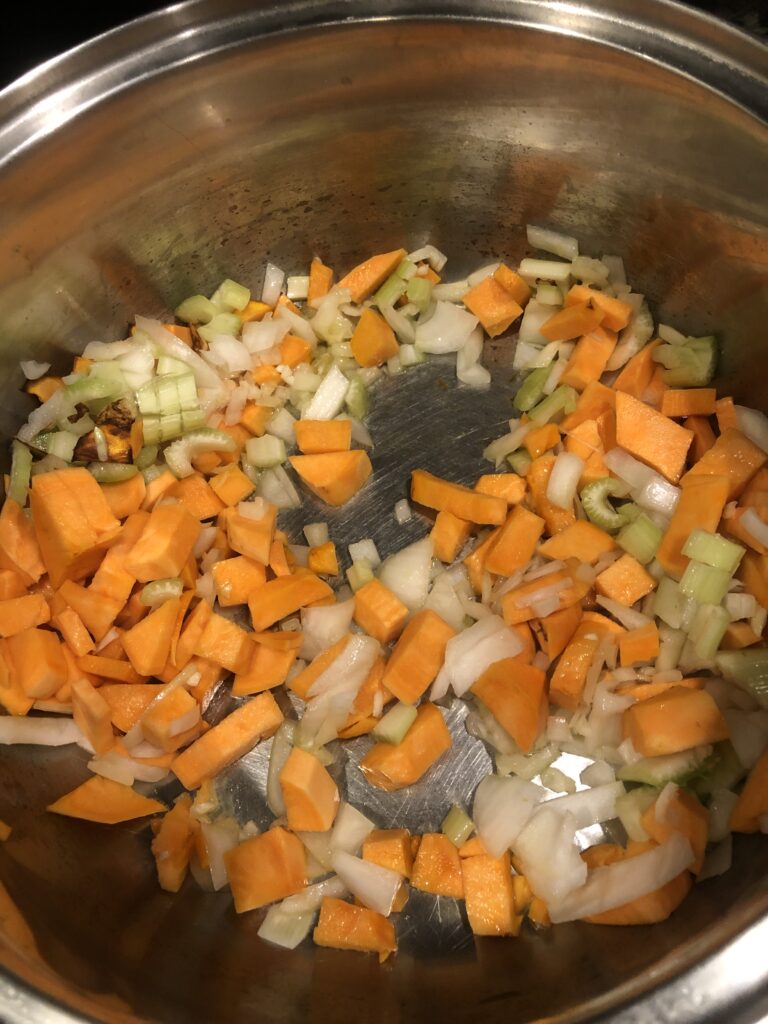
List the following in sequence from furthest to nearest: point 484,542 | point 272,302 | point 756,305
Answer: point 272,302, point 484,542, point 756,305

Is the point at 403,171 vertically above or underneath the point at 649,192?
above

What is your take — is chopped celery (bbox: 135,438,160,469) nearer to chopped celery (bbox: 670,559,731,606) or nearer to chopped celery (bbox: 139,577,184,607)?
chopped celery (bbox: 139,577,184,607)

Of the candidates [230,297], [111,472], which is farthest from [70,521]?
[230,297]

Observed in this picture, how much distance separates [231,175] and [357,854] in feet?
5.25

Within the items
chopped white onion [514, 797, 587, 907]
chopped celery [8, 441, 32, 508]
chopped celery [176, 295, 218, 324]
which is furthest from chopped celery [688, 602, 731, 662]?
chopped celery [8, 441, 32, 508]

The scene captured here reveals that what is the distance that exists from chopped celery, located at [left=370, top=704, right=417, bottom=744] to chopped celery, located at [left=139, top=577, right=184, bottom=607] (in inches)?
21.1

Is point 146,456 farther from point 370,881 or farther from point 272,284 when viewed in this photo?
point 370,881

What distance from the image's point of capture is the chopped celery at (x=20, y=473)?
186cm

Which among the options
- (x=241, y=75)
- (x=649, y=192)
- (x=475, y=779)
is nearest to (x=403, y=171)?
(x=241, y=75)

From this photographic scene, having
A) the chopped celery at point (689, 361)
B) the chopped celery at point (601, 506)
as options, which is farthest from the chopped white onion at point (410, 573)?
the chopped celery at point (689, 361)

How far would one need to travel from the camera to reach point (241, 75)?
180cm

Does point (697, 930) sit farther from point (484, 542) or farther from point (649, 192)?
point (649, 192)

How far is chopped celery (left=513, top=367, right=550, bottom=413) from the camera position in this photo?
2.10 m

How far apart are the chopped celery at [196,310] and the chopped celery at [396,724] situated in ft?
3.74
